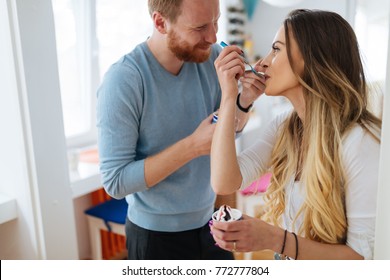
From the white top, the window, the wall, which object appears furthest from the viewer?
the window

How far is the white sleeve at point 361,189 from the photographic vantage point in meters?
0.59

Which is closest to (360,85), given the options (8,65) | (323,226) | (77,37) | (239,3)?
(323,226)

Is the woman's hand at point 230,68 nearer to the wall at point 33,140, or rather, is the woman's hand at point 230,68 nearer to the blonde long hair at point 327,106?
the blonde long hair at point 327,106

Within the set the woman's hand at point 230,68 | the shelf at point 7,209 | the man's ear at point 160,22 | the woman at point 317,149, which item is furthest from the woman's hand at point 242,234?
the shelf at point 7,209

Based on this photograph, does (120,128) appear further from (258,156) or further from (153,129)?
(258,156)

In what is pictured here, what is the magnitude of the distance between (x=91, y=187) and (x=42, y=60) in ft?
2.20

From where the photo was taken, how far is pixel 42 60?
0.87 metres

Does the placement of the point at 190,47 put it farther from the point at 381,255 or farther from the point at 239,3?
the point at 239,3

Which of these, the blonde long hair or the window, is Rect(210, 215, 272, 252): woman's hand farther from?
the window

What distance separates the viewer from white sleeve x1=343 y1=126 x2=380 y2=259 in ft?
1.92

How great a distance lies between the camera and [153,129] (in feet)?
2.73

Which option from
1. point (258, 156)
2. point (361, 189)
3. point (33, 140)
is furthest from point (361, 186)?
point (33, 140)

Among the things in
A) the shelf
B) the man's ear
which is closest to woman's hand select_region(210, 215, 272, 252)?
the man's ear

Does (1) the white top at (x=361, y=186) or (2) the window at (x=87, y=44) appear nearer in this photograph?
(1) the white top at (x=361, y=186)
